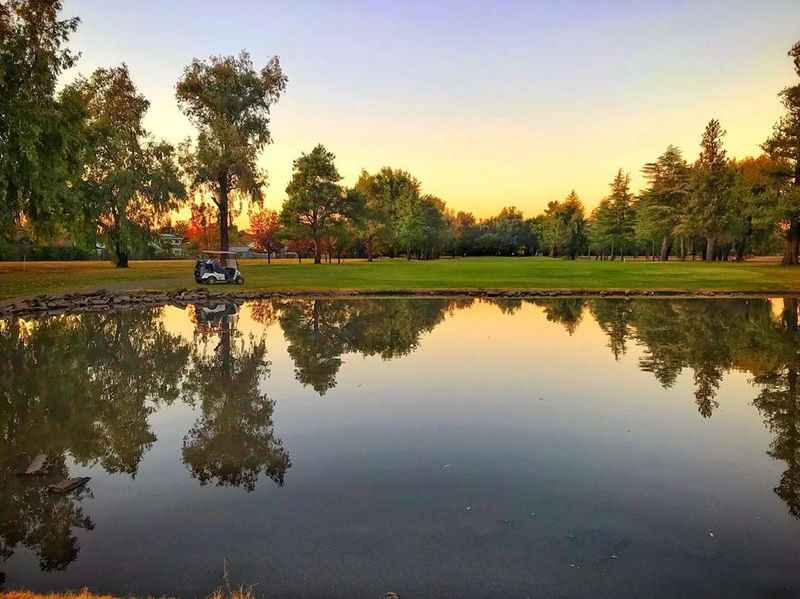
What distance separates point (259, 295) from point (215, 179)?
→ 75.7 feet

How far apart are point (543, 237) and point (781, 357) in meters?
123

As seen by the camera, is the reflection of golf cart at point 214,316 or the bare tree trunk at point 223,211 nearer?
the reflection of golf cart at point 214,316

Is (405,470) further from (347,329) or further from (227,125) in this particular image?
(227,125)

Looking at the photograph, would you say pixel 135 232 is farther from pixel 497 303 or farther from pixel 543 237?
pixel 543 237

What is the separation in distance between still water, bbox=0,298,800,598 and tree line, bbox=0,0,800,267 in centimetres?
1870

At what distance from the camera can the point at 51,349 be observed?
1491cm

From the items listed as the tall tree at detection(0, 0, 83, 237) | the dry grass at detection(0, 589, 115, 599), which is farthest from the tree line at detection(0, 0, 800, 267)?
the dry grass at detection(0, 589, 115, 599)

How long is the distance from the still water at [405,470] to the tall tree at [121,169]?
37.0m

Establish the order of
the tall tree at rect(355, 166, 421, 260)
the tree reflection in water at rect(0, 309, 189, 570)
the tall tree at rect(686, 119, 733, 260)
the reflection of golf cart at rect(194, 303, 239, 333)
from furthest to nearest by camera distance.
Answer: the tall tree at rect(355, 166, 421, 260) < the tall tree at rect(686, 119, 733, 260) < the reflection of golf cart at rect(194, 303, 239, 333) < the tree reflection in water at rect(0, 309, 189, 570)

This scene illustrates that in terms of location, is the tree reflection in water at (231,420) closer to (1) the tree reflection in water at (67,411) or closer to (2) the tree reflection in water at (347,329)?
(1) the tree reflection in water at (67,411)

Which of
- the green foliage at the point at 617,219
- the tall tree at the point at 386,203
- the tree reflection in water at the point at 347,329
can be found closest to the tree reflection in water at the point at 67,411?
the tree reflection in water at the point at 347,329

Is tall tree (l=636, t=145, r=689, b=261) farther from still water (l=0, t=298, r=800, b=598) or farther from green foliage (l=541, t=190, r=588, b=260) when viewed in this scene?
still water (l=0, t=298, r=800, b=598)

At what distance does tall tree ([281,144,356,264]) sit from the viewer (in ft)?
236

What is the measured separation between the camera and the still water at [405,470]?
470 cm
